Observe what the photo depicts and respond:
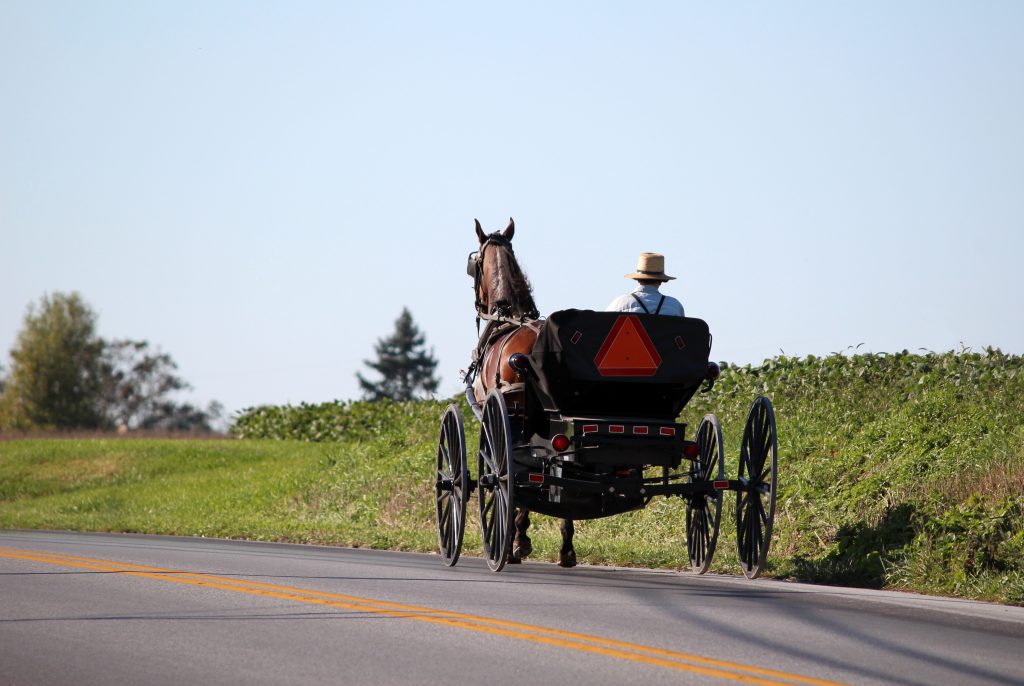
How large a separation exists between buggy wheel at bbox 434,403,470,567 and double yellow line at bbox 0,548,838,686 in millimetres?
2294

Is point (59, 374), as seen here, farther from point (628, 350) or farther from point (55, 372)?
point (628, 350)

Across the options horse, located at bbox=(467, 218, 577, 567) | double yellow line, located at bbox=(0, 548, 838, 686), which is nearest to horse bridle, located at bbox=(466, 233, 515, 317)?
horse, located at bbox=(467, 218, 577, 567)

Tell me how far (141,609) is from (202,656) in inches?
74.9

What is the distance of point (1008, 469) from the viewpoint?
1163cm

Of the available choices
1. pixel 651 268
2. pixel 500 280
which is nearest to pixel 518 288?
pixel 500 280

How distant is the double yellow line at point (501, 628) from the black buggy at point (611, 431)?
1.93 m

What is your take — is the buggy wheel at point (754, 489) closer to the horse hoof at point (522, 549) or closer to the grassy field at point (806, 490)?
the grassy field at point (806, 490)

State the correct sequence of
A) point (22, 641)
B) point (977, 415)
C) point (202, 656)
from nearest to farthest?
point (202, 656) → point (22, 641) → point (977, 415)

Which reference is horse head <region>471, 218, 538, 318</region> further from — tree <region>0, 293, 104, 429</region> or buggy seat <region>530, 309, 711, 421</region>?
tree <region>0, 293, 104, 429</region>

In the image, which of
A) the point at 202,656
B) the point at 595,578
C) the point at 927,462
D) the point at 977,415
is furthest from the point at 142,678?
→ the point at 977,415

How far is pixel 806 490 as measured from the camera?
14.2 metres

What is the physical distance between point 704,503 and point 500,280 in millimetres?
3109

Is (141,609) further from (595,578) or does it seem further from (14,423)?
(14,423)

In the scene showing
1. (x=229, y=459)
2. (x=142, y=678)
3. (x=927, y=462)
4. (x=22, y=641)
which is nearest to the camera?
(x=142, y=678)
